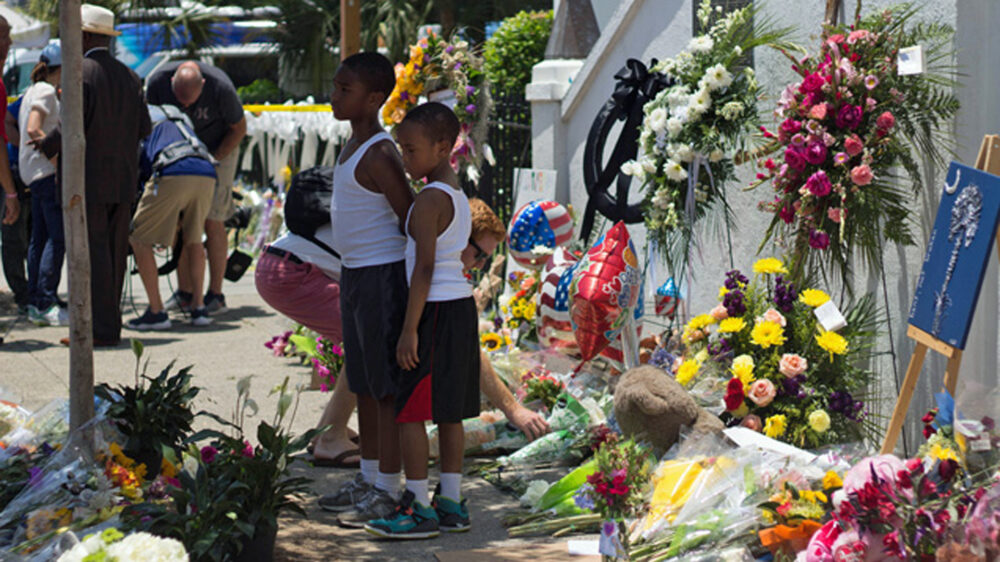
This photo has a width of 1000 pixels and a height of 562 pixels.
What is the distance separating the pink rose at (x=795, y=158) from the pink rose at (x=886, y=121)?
0.30 m

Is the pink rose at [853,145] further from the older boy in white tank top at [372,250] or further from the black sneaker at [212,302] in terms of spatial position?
the black sneaker at [212,302]

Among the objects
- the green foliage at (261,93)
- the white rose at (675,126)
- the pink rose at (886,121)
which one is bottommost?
the white rose at (675,126)

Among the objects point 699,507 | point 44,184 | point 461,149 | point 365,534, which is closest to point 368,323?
point 365,534

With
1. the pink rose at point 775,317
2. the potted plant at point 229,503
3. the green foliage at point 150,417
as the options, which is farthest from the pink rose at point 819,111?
the green foliage at point 150,417

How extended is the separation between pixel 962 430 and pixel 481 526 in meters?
1.75

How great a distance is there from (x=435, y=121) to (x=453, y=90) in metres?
3.52

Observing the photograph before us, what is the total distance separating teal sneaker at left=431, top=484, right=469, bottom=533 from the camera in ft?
13.8

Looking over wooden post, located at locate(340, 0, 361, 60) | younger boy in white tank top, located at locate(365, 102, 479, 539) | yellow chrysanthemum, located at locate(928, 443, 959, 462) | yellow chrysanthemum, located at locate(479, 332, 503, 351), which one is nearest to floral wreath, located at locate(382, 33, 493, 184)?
wooden post, located at locate(340, 0, 361, 60)

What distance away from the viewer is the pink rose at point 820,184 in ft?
14.4

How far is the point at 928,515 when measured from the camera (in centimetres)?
306

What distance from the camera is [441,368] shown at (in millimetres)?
4070

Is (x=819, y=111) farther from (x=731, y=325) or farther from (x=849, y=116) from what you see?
(x=731, y=325)

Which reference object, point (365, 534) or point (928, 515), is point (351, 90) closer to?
point (365, 534)

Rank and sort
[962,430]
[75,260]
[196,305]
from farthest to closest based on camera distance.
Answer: [196,305]
[75,260]
[962,430]
